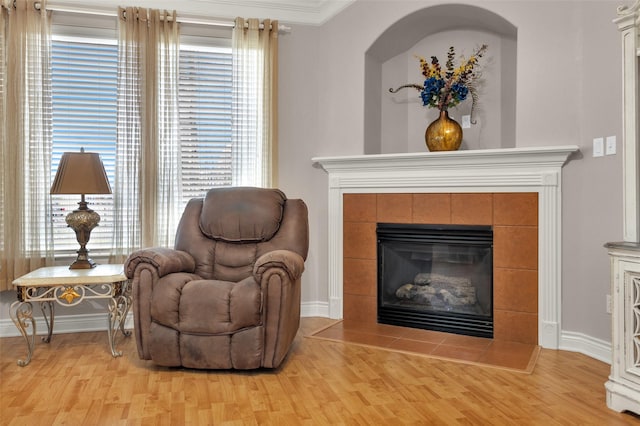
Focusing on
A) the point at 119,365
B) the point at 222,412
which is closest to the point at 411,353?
the point at 222,412

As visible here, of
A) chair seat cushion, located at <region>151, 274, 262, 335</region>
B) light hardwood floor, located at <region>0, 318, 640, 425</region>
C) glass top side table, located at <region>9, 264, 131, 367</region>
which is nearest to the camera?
light hardwood floor, located at <region>0, 318, 640, 425</region>

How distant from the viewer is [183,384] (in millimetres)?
2742

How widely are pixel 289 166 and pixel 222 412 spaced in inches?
93.2

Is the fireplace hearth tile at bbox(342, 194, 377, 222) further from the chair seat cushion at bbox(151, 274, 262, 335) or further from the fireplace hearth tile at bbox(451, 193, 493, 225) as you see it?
the chair seat cushion at bbox(151, 274, 262, 335)

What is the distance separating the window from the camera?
12.8 ft

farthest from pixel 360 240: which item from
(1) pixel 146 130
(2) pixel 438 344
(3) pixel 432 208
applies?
(1) pixel 146 130

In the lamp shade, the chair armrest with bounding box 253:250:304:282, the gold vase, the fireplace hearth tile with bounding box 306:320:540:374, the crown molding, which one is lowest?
the fireplace hearth tile with bounding box 306:320:540:374

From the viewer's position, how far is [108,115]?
13.1 ft

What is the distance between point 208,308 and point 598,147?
8.18 ft

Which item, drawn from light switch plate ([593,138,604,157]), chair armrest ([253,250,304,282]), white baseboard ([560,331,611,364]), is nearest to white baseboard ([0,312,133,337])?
chair armrest ([253,250,304,282])

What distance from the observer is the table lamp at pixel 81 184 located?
340cm

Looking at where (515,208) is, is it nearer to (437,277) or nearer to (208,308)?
(437,277)

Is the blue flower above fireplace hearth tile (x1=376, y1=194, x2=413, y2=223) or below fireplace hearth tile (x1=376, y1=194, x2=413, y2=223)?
above

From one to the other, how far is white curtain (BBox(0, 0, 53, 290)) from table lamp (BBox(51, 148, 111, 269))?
1.35 feet
